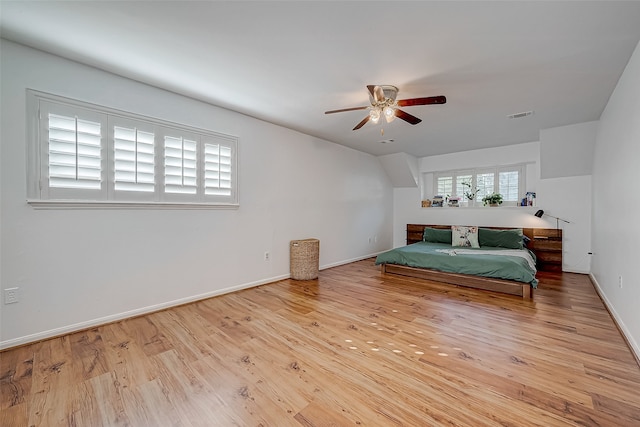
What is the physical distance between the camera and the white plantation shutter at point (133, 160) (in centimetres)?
263

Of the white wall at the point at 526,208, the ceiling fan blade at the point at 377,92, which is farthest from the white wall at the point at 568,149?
the ceiling fan blade at the point at 377,92

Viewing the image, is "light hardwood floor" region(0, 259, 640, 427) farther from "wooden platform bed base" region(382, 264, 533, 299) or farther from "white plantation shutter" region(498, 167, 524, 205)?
"white plantation shutter" region(498, 167, 524, 205)

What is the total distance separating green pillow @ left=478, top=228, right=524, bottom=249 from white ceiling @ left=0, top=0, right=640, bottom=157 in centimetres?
223

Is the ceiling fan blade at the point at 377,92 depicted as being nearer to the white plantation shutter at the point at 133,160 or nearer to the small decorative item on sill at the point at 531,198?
the white plantation shutter at the point at 133,160

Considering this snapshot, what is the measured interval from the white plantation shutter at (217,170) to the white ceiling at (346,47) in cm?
60

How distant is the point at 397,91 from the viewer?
9.23 ft

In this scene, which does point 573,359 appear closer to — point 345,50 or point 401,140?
point 345,50

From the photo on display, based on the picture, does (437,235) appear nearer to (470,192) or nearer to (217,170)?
(470,192)

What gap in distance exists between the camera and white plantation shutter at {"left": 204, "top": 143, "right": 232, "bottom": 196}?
11.0ft

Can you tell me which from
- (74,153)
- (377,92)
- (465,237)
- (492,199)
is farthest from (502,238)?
(74,153)

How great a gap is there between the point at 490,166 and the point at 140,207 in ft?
20.7

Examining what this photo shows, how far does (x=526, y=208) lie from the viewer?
16.6 ft

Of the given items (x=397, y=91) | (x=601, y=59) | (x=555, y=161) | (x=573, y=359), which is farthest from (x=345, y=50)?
(x=555, y=161)

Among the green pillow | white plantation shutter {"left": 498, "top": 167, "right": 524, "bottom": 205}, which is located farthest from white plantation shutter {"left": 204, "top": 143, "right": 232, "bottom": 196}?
white plantation shutter {"left": 498, "top": 167, "right": 524, "bottom": 205}
